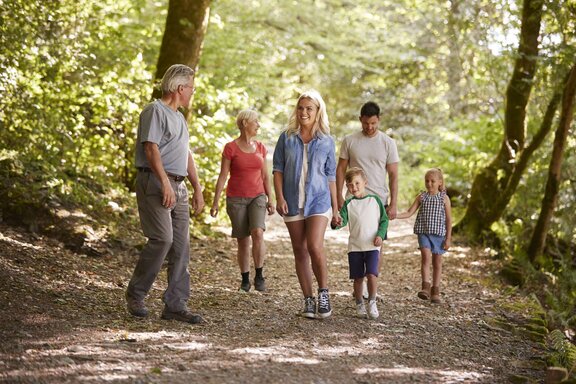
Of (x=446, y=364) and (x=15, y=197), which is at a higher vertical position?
(x=15, y=197)

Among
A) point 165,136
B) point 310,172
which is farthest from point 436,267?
point 165,136

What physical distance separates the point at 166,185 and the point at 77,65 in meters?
4.07

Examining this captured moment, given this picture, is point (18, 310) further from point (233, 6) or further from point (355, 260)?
point (233, 6)

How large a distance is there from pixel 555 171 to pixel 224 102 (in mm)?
5858

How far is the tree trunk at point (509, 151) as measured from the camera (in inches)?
498

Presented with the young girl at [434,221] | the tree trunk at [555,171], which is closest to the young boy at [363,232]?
the young girl at [434,221]

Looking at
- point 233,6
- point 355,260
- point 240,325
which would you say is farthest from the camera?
point 233,6

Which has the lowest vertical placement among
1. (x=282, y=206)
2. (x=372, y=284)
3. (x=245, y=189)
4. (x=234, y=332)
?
(x=234, y=332)

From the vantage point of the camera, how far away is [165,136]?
21.1 ft

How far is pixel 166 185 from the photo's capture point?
6.24m

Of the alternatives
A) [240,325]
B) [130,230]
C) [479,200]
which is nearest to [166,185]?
[240,325]

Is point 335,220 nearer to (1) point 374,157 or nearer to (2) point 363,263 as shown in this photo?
(2) point 363,263

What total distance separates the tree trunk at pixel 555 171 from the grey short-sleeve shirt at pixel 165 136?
20.2ft

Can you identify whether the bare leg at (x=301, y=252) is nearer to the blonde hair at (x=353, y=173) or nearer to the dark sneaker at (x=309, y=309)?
the dark sneaker at (x=309, y=309)
